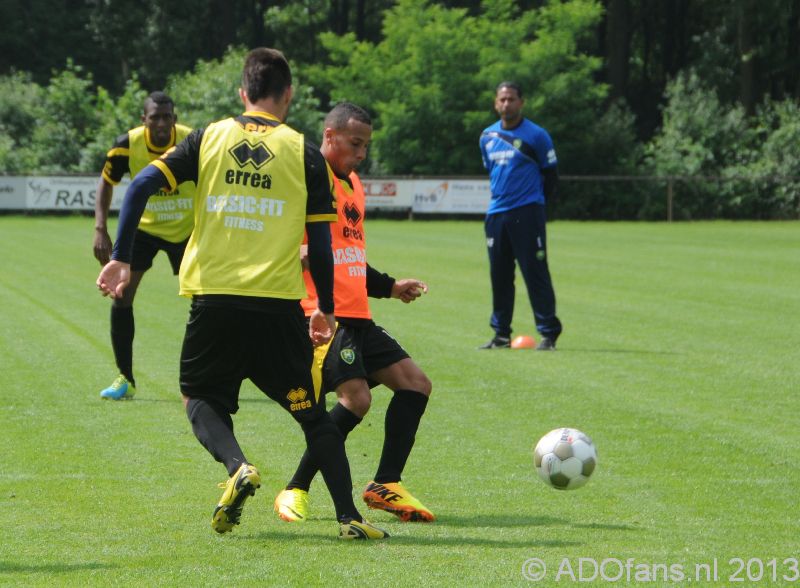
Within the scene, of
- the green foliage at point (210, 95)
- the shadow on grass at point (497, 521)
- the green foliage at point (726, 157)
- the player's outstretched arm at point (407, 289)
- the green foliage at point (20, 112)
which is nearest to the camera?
the shadow on grass at point (497, 521)

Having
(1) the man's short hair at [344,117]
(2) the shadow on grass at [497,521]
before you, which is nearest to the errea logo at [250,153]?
(1) the man's short hair at [344,117]

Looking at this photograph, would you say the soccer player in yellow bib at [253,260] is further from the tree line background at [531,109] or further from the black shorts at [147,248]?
the tree line background at [531,109]

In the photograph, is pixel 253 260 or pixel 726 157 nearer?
pixel 253 260

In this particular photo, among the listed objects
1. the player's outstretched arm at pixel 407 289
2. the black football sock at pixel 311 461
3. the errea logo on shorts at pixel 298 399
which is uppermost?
the player's outstretched arm at pixel 407 289

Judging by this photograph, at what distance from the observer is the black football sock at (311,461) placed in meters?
5.58

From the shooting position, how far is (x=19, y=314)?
1428cm

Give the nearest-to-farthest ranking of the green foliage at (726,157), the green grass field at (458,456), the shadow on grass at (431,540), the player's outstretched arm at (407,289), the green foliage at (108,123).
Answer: the green grass field at (458,456)
the shadow on grass at (431,540)
the player's outstretched arm at (407,289)
the green foliage at (726,157)
the green foliage at (108,123)

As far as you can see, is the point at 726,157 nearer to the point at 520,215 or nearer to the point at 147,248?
the point at 520,215

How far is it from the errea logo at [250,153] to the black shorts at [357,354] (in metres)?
1.03

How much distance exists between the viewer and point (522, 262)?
11.9 metres

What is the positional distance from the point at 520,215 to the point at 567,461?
244 inches

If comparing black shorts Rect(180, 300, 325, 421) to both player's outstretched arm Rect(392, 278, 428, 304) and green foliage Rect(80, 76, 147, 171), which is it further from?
green foliage Rect(80, 76, 147, 171)

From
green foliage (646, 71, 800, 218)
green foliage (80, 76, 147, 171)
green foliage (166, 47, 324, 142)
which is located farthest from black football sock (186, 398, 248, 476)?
green foliage (166, 47, 324, 142)

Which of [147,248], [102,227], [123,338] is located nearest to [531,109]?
[147,248]
